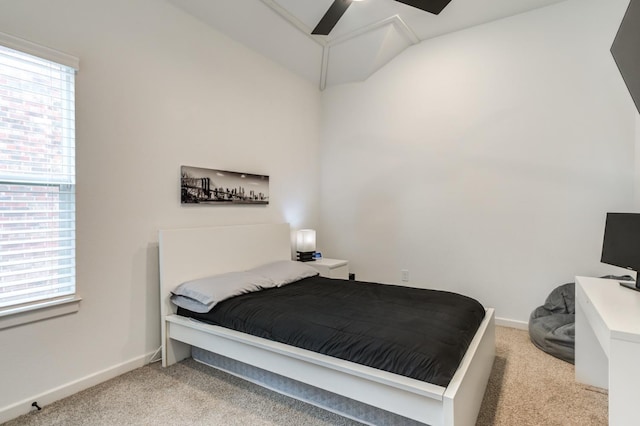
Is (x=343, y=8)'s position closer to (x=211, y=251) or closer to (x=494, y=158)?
(x=494, y=158)

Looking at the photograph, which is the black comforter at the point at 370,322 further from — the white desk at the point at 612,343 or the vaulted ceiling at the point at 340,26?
the vaulted ceiling at the point at 340,26

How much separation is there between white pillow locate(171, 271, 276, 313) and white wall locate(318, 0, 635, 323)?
204 centimetres

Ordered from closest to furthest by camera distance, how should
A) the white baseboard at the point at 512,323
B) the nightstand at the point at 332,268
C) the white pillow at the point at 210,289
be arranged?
the white pillow at the point at 210,289 → the white baseboard at the point at 512,323 → the nightstand at the point at 332,268

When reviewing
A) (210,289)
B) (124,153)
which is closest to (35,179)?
(124,153)

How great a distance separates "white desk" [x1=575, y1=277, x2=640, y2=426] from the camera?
1.32 meters

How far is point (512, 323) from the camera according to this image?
341cm

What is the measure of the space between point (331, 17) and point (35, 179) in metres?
2.89

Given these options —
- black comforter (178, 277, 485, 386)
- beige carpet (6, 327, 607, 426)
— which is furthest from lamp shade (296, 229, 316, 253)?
beige carpet (6, 327, 607, 426)

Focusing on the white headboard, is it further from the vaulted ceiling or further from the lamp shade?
the vaulted ceiling

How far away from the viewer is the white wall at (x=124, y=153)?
207 centimetres

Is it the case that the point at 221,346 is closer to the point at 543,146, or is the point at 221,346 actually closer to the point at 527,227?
the point at 527,227

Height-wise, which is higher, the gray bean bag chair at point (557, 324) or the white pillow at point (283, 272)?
the white pillow at point (283, 272)

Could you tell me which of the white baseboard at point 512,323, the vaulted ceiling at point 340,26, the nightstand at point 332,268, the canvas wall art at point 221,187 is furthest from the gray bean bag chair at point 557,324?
the canvas wall art at point 221,187

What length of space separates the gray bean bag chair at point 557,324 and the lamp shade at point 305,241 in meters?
2.45
